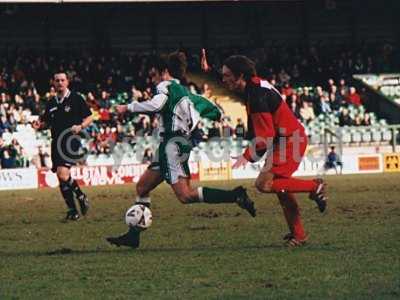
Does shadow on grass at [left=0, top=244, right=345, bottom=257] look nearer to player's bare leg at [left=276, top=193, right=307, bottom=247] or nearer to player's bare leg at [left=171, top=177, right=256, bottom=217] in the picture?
player's bare leg at [left=276, top=193, right=307, bottom=247]

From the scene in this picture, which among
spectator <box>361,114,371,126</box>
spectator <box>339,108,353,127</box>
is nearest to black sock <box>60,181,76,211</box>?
spectator <box>339,108,353,127</box>

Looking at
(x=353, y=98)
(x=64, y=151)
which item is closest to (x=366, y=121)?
(x=353, y=98)

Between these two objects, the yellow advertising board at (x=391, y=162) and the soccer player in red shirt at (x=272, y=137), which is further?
the yellow advertising board at (x=391, y=162)

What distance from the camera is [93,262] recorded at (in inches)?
379

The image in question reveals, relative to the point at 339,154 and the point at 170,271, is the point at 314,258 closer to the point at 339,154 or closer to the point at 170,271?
the point at 170,271

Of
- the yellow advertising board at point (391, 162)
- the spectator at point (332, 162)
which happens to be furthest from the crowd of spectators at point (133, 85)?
the yellow advertising board at point (391, 162)

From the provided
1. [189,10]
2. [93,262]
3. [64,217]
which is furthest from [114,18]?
[93,262]

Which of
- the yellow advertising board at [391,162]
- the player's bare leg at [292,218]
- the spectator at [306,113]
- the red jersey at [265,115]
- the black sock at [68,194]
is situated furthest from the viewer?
the spectator at [306,113]

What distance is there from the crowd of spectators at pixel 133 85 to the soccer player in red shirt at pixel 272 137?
21841 mm

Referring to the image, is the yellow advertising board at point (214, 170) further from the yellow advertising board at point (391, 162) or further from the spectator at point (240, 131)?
the yellow advertising board at point (391, 162)

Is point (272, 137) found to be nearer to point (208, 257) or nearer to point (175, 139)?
point (175, 139)

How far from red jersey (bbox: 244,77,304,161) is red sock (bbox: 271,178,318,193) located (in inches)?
14.6

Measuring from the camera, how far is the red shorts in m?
10.4

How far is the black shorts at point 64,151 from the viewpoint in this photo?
15.5 meters
